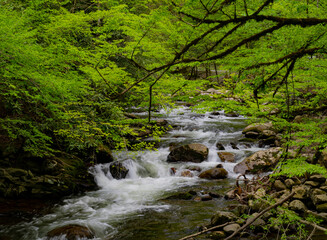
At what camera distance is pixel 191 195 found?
7.88m

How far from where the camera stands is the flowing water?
5961 millimetres

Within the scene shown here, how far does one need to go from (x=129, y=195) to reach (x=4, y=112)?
469cm

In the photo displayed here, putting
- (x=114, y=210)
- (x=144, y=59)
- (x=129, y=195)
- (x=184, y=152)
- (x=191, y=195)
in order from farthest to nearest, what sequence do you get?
(x=144, y=59) < (x=184, y=152) < (x=129, y=195) < (x=191, y=195) < (x=114, y=210)

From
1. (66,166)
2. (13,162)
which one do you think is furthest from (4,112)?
(66,166)

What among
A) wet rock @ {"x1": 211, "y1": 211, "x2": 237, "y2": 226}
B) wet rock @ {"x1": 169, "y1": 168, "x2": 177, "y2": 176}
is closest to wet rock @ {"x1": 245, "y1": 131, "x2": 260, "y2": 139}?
wet rock @ {"x1": 169, "y1": 168, "x2": 177, "y2": 176}

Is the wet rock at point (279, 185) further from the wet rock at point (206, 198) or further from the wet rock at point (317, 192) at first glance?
the wet rock at point (206, 198)

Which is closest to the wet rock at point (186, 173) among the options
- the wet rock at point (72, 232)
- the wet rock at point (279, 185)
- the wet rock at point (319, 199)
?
the wet rock at point (279, 185)

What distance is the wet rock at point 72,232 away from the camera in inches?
214

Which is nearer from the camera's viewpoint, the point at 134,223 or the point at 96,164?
the point at 134,223

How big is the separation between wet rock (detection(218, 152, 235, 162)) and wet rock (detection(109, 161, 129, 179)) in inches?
169

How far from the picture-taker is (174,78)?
6535mm

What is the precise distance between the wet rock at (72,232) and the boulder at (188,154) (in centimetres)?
601

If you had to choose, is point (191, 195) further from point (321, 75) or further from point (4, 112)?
point (4, 112)

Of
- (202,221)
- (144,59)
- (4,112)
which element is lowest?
(202,221)
